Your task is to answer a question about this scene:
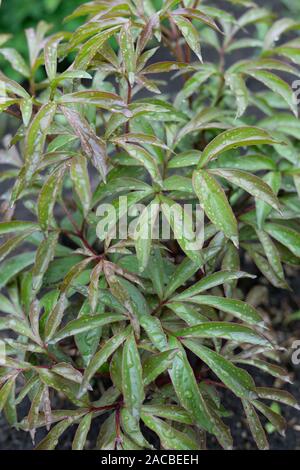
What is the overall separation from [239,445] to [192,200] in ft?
2.19

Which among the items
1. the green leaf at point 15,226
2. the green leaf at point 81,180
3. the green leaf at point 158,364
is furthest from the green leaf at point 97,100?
the green leaf at point 158,364

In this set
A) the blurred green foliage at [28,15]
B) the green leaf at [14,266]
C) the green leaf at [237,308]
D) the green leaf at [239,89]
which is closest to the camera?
the green leaf at [237,308]

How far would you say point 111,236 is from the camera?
1196mm

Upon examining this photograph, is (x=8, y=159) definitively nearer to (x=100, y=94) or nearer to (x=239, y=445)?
(x=100, y=94)

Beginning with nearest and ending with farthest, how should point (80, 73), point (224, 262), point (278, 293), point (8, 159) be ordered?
point (80, 73)
point (224, 262)
point (8, 159)
point (278, 293)

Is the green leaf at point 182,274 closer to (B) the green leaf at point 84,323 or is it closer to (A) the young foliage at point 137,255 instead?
(A) the young foliage at point 137,255

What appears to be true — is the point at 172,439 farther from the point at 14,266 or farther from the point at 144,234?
the point at 14,266

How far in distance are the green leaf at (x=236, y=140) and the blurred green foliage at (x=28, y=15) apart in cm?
171

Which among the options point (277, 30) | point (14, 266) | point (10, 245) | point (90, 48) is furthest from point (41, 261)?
point (277, 30)

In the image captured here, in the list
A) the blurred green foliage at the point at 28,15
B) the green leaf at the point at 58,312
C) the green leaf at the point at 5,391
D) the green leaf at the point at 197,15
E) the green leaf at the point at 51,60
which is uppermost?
the blurred green foliage at the point at 28,15

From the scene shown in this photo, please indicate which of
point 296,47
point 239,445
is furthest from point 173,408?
point 296,47

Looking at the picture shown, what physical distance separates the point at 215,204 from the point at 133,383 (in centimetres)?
37

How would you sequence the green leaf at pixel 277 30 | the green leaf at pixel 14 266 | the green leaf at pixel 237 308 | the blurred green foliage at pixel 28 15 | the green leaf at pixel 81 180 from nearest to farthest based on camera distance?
the green leaf at pixel 81 180 → the green leaf at pixel 237 308 → the green leaf at pixel 14 266 → the green leaf at pixel 277 30 → the blurred green foliage at pixel 28 15

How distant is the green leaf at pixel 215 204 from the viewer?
3.72ft
